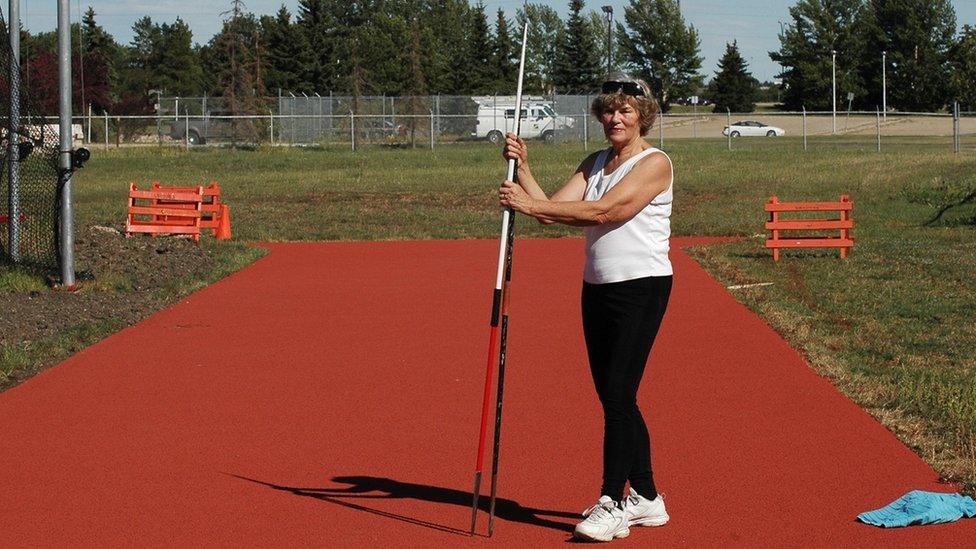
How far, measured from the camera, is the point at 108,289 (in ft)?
49.9

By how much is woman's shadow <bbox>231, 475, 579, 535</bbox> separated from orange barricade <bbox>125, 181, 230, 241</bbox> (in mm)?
14621

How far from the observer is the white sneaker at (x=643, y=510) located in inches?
243

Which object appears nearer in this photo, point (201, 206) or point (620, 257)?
point (620, 257)

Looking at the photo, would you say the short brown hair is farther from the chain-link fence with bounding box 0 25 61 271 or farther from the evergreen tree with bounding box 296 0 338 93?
the evergreen tree with bounding box 296 0 338 93

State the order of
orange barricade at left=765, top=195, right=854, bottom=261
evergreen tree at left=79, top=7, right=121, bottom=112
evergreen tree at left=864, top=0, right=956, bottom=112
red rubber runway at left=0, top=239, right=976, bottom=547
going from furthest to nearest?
1. evergreen tree at left=864, top=0, right=956, bottom=112
2. evergreen tree at left=79, top=7, right=121, bottom=112
3. orange barricade at left=765, top=195, right=854, bottom=261
4. red rubber runway at left=0, top=239, right=976, bottom=547

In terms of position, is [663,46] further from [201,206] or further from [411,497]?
[411,497]

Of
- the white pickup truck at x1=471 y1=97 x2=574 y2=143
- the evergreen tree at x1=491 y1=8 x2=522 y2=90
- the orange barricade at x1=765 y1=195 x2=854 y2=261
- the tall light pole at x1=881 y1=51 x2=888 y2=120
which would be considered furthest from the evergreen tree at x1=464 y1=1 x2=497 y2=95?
the orange barricade at x1=765 y1=195 x2=854 y2=261

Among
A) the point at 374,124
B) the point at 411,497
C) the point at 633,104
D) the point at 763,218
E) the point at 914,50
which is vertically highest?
the point at 914,50

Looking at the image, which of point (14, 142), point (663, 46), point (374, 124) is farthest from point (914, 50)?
point (14, 142)

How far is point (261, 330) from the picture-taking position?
1270cm

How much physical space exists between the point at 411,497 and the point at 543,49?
10183cm

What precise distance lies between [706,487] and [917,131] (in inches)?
2672

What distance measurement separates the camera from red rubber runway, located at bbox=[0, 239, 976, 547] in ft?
21.1

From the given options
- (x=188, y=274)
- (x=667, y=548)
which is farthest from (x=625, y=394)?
(x=188, y=274)
